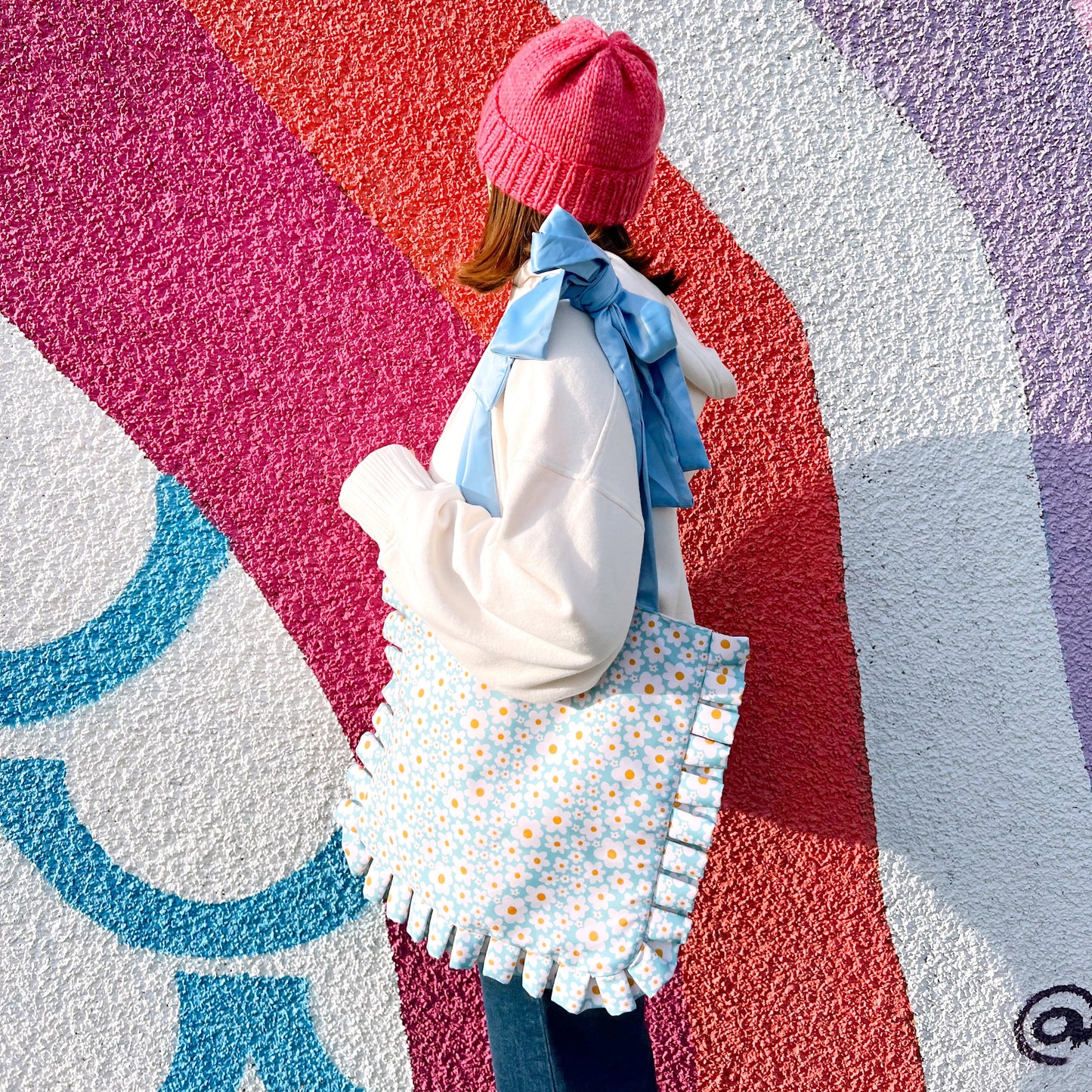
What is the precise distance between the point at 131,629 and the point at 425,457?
0.41m

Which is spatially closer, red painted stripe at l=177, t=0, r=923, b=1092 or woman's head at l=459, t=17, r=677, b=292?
woman's head at l=459, t=17, r=677, b=292

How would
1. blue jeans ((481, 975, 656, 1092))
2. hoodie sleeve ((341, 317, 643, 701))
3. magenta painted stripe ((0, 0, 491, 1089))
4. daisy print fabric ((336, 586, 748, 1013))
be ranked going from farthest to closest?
magenta painted stripe ((0, 0, 491, 1089)) < blue jeans ((481, 975, 656, 1092)) < daisy print fabric ((336, 586, 748, 1013)) < hoodie sleeve ((341, 317, 643, 701))

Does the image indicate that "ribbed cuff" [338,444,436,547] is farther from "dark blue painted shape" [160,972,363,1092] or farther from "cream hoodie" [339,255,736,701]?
"dark blue painted shape" [160,972,363,1092]

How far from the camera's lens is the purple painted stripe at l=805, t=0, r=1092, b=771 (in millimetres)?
1133

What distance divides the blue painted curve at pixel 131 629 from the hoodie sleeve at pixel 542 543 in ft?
1.52

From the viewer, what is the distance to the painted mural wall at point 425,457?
3.68 feet

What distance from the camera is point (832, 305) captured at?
114 centimetres

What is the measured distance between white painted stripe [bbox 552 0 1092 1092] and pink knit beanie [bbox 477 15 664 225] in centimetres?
40

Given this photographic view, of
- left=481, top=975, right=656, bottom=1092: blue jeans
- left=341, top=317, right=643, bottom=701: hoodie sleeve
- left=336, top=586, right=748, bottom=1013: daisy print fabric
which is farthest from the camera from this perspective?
left=481, top=975, right=656, bottom=1092: blue jeans

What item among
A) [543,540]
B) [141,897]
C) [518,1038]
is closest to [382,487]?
[543,540]

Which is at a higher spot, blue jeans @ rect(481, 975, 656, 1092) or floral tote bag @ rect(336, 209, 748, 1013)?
floral tote bag @ rect(336, 209, 748, 1013)

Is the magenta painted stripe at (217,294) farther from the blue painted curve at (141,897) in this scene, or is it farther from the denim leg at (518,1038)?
the denim leg at (518,1038)

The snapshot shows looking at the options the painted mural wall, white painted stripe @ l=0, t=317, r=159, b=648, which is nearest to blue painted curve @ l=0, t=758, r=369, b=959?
the painted mural wall

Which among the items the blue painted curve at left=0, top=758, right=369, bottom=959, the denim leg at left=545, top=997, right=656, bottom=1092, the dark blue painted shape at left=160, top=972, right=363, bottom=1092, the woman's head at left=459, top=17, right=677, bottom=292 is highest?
the woman's head at left=459, top=17, right=677, bottom=292
